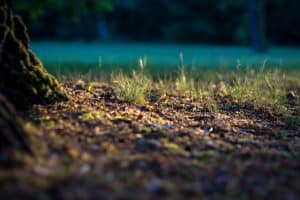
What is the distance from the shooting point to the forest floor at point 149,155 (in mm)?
3783

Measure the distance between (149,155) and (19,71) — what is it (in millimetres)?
2114

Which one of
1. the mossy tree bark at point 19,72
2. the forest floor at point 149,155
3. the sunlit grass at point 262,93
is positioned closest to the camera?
the forest floor at point 149,155

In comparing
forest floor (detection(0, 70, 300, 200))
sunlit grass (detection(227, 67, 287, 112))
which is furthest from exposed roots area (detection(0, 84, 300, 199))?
sunlit grass (detection(227, 67, 287, 112))

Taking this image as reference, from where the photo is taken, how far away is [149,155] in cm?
472

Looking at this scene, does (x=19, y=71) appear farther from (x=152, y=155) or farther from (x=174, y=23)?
(x=174, y=23)

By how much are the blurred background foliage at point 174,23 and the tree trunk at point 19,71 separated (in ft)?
108

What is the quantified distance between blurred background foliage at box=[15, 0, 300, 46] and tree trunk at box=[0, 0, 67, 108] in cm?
3288

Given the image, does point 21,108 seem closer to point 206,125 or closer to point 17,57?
point 17,57

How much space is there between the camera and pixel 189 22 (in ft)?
159

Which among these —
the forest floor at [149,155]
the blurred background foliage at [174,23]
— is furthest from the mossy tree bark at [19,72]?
the blurred background foliage at [174,23]

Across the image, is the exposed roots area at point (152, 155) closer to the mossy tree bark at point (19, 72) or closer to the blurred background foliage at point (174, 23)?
the mossy tree bark at point (19, 72)

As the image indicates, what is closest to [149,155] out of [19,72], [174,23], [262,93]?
[19,72]

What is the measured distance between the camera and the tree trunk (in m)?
5.80

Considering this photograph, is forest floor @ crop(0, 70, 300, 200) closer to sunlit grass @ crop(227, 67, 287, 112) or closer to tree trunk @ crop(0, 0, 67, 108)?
tree trunk @ crop(0, 0, 67, 108)
